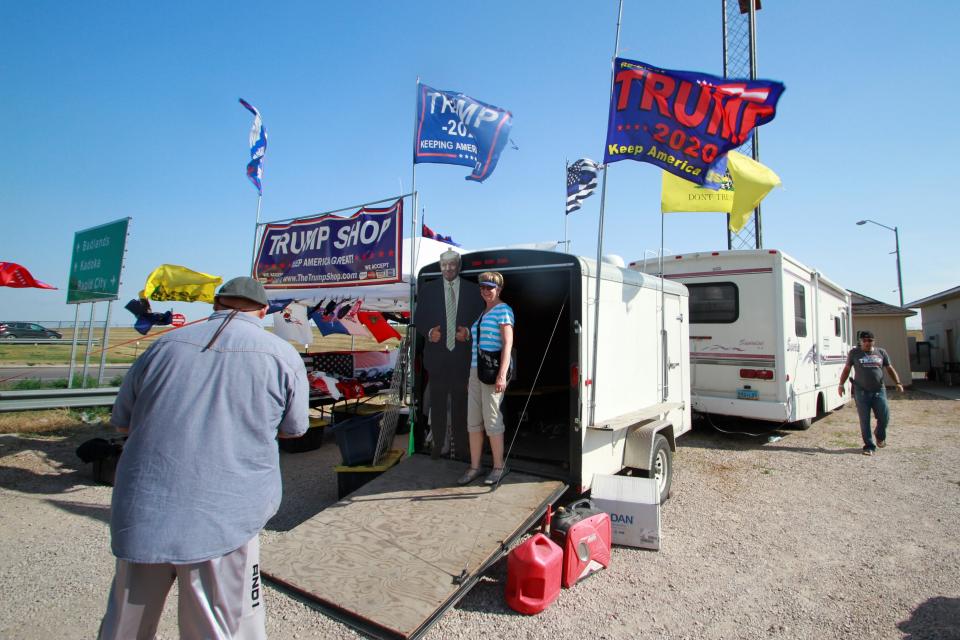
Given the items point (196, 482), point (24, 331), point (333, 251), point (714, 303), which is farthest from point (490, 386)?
point (24, 331)

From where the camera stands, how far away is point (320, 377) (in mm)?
8281

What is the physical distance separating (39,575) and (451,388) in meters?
3.46

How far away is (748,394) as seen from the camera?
26.1ft

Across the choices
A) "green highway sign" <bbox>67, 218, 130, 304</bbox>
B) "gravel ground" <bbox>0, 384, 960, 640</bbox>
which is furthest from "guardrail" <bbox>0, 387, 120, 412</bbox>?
"green highway sign" <bbox>67, 218, 130, 304</bbox>

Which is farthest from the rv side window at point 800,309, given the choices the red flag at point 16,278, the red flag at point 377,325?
the red flag at point 16,278

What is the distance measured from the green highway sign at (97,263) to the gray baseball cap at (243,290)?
678cm

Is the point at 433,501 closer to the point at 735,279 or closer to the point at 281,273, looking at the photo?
the point at 281,273

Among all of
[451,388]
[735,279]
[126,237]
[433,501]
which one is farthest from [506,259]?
[126,237]

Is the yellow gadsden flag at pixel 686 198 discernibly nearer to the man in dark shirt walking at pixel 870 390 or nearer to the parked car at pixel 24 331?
the man in dark shirt walking at pixel 870 390

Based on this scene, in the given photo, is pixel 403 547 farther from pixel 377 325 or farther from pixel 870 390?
pixel 870 390

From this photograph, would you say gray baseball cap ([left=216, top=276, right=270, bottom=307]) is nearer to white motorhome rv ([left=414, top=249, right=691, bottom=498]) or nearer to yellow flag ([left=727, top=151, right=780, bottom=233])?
white motorhome rv ([left=414, top=249, right=691, bottom=498])

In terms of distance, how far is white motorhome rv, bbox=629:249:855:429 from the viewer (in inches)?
304

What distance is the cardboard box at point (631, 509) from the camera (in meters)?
4.30

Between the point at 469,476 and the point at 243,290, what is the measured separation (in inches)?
109
